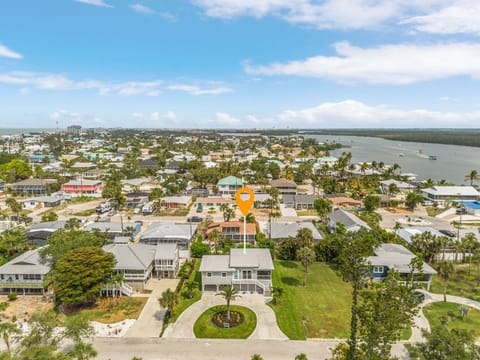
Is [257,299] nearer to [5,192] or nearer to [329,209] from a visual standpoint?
[329,209]

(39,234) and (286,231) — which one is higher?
(286,231)

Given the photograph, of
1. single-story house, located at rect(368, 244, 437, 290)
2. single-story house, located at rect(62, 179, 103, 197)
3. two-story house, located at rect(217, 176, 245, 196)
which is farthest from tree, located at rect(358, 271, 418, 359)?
single-story house, located at rect(62, 179, 103, 197)

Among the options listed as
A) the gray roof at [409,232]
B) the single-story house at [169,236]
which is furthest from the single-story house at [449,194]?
the single-story house at [169,236]

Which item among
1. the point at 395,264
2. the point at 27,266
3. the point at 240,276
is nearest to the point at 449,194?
the point at 395,264

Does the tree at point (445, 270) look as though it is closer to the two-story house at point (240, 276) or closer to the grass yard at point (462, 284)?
the grass yard at point (462, 284)

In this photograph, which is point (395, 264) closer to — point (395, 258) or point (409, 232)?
point (395, 258)
